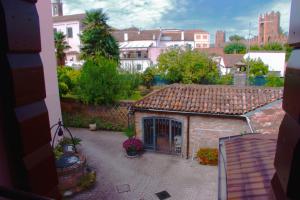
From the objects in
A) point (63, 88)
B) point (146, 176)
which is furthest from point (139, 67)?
point (146, 176)

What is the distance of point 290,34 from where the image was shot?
36.4 inches

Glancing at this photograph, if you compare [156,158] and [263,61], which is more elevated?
[263,61]

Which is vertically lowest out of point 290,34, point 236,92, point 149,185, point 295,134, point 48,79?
point 149,185

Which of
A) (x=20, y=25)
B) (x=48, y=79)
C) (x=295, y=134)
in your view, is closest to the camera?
(x=295, y=134)

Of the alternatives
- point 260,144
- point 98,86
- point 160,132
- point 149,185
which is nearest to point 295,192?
point 260,144

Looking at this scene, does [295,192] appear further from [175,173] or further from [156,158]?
[156,158]

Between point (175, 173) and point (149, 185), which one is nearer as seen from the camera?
point (149, 185)

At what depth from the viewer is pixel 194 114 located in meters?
13.4

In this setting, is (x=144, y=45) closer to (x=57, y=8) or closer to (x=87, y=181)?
(x=57, y=8)

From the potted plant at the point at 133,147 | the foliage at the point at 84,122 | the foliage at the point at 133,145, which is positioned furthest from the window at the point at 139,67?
the foliage at the point at 133,145

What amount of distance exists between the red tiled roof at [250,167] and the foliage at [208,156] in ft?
22.7

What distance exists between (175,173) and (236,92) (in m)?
5.74

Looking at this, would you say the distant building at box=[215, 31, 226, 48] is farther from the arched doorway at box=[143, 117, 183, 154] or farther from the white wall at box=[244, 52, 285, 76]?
the arched doorway at box=[143, 117, 183, 154]

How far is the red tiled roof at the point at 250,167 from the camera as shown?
3702 millimetres
